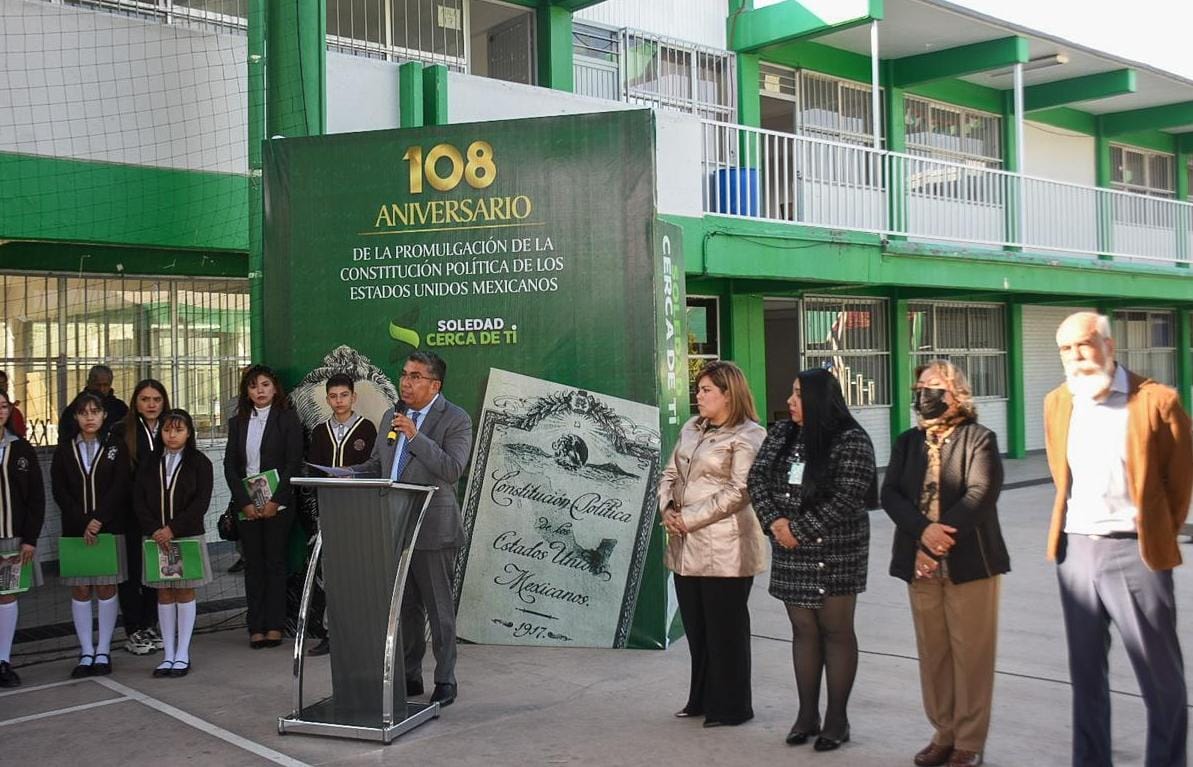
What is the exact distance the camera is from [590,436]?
22.0 feet

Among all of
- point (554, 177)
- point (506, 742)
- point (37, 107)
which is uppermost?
point (37, 107)

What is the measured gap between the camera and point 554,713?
545 cm

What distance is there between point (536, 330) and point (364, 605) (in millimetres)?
2240

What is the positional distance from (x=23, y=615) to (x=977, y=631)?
21.5 feet

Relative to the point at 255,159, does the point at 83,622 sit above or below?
below

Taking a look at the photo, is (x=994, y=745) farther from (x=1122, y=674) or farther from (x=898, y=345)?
(x=898, y=345)

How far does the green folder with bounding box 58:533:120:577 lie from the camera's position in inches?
251

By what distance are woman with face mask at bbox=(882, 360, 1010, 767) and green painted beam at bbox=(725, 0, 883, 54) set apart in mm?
10650

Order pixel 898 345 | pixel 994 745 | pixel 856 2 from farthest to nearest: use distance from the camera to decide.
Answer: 1. pixel 898 345
2. pixel 856 2
3. pixel 994 745

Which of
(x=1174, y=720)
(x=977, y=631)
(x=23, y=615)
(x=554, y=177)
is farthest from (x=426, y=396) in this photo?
(x=23, y=615)

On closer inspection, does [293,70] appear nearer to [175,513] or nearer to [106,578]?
[175,513]

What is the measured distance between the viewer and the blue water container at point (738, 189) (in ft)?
44.0

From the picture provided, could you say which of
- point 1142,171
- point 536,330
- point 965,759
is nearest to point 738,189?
point 536,330

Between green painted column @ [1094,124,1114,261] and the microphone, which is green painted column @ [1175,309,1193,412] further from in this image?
the microphone
